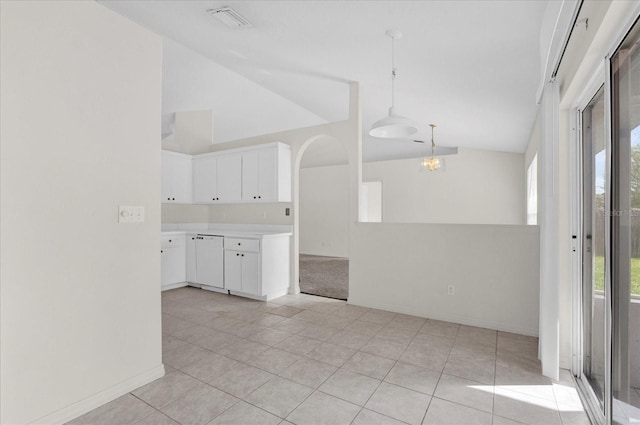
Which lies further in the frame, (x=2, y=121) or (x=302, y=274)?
(x=302, y=274)

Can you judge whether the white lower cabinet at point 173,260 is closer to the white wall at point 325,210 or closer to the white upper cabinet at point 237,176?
the white upper cabinet at point 237,176

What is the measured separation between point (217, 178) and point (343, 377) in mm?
3668

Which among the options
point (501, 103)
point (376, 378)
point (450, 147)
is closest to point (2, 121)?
point (376, 378)

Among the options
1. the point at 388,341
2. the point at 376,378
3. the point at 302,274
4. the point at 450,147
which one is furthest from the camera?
the point at 450,147

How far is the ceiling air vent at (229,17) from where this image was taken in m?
2.75

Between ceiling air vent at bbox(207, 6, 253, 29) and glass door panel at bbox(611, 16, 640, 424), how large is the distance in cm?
268

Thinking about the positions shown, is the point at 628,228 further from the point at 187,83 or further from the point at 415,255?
the point at 187,83

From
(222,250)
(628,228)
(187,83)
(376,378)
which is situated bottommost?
(376,378)

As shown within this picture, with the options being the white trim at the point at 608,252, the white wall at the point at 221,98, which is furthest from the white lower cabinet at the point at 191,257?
the white trim at the point at 608,252

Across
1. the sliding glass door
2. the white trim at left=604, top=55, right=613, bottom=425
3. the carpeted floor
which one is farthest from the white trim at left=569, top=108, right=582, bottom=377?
the carpeted floor

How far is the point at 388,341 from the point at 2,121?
3005mm

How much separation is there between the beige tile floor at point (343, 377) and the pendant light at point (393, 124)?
1.97 metres

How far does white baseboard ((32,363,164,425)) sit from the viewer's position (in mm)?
1745

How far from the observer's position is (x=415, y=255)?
3.58 metres
